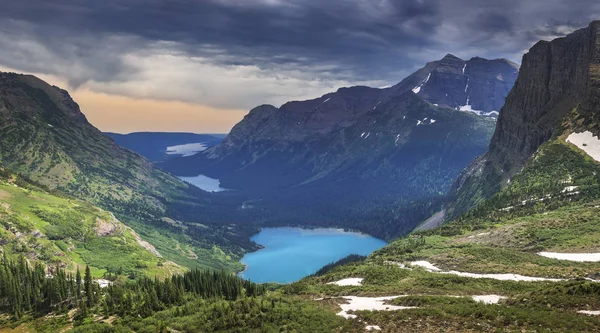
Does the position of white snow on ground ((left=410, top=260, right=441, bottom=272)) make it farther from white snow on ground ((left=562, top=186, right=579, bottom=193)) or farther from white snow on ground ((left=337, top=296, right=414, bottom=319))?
white snow on ground ((left=562, top=186, right=579, bottom=193))

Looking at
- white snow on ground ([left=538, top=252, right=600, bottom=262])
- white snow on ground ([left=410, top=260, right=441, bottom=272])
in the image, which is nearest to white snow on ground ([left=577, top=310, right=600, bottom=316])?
white snow on ground ([left=410, top=260, right=441, bottom=272])

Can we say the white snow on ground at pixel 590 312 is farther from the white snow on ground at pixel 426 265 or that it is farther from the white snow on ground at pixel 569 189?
the white snow on ground at pixel 569 189

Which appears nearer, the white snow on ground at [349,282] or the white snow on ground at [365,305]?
the white snow on ground at [365,305]

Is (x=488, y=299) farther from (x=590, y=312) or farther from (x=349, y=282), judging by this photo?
(x=349, y=282)

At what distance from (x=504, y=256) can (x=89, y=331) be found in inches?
3750

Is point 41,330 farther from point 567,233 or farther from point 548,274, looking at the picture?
point 567,233

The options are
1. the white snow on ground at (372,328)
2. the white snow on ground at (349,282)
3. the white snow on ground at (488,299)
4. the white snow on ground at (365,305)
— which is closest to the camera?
the white snow on ground at (372,328)

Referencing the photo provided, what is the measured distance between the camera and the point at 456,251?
126875mm

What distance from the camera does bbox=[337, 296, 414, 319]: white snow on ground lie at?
65500mm

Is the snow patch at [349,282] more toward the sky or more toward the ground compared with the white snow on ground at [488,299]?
more toward the ground

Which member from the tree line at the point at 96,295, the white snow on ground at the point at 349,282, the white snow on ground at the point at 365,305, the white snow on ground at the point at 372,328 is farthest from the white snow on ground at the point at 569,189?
the white snow on ground at the point at 372,328

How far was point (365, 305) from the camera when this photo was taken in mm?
70312

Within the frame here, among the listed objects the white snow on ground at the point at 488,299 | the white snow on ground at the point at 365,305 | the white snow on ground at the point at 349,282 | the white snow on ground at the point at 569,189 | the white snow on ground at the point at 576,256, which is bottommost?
the white snow on ground at the point at 576,256

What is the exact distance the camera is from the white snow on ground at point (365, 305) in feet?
215
